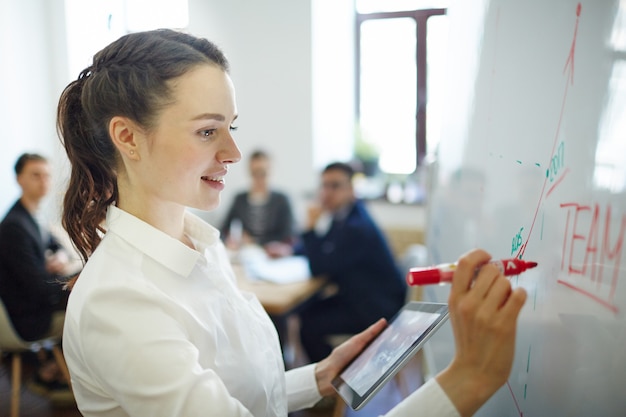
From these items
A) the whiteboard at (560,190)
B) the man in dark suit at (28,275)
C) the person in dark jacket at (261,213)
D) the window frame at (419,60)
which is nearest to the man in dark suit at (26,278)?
the man in dark suit at (28,275)

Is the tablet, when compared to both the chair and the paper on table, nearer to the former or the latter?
the paper on table

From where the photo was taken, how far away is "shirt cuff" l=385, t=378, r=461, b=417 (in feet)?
2.31

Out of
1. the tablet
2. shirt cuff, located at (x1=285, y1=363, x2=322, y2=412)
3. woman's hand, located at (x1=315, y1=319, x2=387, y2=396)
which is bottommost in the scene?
shirt cuff, located at (x1=285, y1=363, x2=322, y2=412)

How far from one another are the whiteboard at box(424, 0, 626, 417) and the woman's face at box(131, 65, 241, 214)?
52cm

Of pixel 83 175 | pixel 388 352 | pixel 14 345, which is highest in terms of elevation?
pixel 83 175

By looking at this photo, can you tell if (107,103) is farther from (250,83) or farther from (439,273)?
(250,83)

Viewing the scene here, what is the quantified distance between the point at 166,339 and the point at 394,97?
4735 millimetres

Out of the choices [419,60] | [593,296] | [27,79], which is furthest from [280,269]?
[27,79]

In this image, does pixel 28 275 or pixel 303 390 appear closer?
pixel 303 390

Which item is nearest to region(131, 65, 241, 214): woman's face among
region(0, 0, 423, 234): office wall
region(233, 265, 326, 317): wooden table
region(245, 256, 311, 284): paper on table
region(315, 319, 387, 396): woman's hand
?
region(315, 319, 387, 396): woman's hand

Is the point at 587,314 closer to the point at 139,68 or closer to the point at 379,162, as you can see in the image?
the point at 139,68

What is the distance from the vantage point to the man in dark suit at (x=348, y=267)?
3023 mm

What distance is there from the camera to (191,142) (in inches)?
38.1

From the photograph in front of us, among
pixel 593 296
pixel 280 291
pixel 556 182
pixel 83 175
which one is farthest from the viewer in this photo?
pixel 280 291
